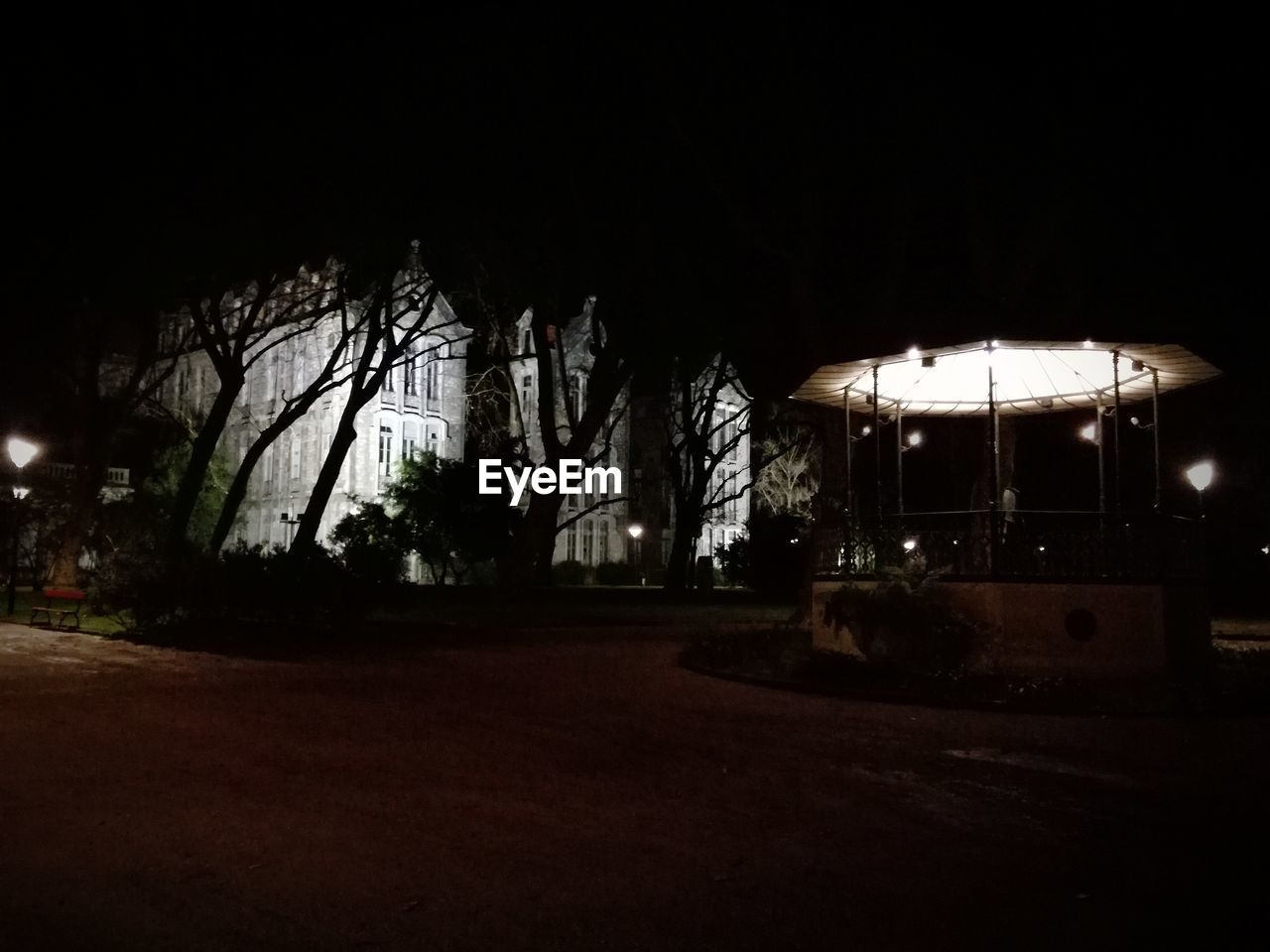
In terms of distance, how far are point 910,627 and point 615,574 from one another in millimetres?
42322

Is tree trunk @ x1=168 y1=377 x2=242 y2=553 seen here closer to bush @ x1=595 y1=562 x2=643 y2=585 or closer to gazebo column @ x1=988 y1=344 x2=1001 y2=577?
gazebo column @ x1=988 y1=344 x2=1001 y2=577

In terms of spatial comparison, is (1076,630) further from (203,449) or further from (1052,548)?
(203,449)

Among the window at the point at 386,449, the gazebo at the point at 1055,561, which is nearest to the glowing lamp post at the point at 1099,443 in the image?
the gazebo at the point at 1055,561

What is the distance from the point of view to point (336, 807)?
716 cm

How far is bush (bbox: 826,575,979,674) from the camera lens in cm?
1459

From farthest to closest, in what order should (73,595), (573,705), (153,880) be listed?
(73,595), (573,705), (153,880)

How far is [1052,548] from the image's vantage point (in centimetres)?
1504

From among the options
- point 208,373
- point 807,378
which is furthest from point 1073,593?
point 208,373

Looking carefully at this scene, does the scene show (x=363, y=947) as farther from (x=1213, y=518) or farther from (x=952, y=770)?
(x=1213, y=518)

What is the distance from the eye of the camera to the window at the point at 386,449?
154 ft

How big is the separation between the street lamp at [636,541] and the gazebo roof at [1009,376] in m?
36.8

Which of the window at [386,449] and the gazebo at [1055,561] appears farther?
the window at [386,449]

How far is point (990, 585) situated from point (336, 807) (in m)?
10.4

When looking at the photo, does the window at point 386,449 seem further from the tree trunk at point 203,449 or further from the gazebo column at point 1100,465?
the gazebo column at point 1100,465
